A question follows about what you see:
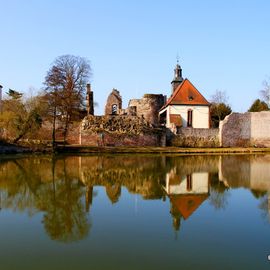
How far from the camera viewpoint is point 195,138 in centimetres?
4175

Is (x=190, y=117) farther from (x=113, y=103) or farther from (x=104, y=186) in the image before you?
(x=104, y=186)

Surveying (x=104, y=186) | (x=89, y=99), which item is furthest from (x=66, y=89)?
(x=104, y=186)

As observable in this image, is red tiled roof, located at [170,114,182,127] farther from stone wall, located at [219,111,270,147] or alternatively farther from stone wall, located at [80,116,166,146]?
stone wall, located at [219,111,270,147]

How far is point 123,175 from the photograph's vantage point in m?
18.5

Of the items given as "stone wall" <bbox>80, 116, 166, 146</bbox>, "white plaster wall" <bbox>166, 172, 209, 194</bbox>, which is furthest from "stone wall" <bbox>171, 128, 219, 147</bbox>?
"white plaster wall" <bbox>166, 172, 209, 194</bbox>

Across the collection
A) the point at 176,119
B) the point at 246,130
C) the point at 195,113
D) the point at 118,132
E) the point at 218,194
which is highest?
the point at 195,113

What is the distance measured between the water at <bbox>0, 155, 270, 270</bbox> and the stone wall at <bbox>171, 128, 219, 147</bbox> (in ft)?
77.5

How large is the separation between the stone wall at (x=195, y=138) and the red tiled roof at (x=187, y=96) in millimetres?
4590

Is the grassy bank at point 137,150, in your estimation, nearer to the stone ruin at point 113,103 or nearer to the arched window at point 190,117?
the arched window at point 190,117

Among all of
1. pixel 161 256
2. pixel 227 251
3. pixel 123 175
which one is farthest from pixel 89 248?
pixel 123 175

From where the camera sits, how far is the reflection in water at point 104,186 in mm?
10086

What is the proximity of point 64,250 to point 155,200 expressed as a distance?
5.78 metres

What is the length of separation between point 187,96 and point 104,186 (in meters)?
32.2

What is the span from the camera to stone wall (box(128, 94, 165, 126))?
49.3 m
